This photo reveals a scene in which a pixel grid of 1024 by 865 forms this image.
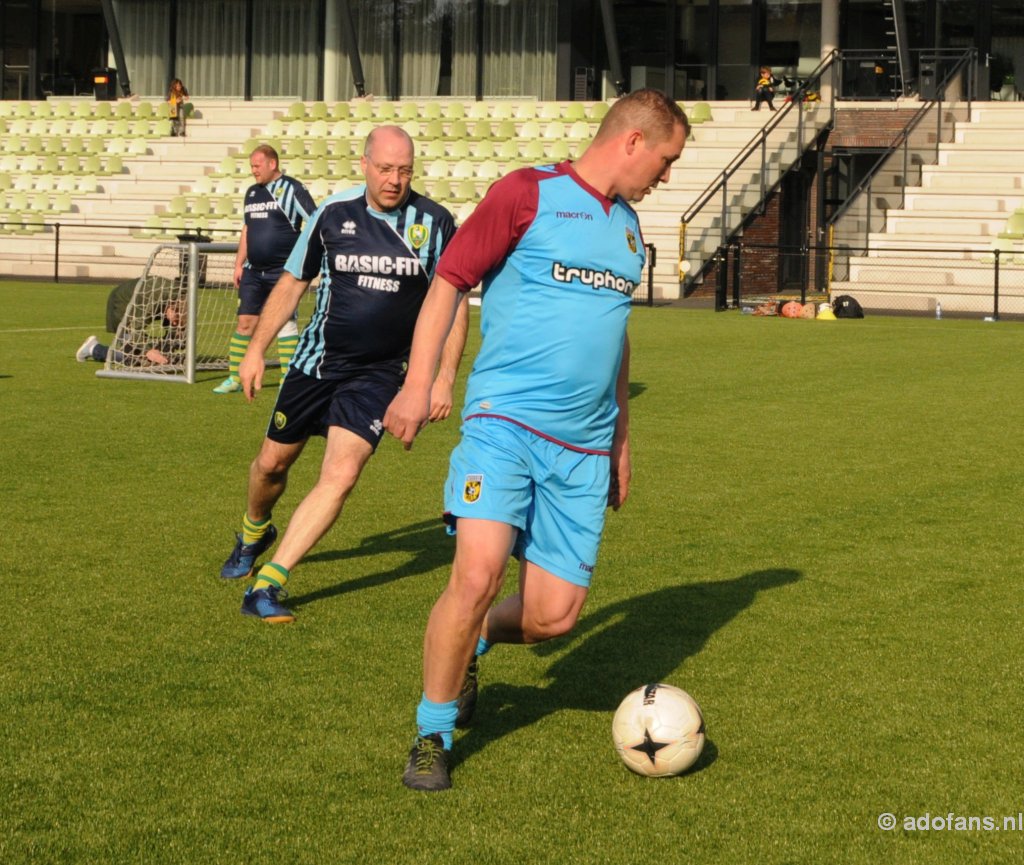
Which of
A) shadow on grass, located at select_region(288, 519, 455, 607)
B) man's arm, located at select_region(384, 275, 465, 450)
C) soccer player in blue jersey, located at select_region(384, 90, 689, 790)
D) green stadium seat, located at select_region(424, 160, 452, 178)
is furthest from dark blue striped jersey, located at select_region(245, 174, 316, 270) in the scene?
green stadium seat, located at select_region(424, 160, 452, 178)

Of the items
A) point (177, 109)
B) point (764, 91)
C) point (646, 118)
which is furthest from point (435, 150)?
point (646, 118)

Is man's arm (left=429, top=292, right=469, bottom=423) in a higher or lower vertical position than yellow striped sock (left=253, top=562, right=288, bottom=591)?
higher

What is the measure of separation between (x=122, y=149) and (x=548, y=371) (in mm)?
36258

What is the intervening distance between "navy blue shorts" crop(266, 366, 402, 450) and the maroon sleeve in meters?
A: 2.23

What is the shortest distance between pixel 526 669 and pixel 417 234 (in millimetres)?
2017

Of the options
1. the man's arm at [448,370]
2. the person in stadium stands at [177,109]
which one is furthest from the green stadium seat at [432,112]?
the man's arm at [448,370]

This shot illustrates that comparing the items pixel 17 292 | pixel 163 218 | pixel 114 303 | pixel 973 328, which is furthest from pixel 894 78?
pixel 114 303

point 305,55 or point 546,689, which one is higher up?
point 305,55

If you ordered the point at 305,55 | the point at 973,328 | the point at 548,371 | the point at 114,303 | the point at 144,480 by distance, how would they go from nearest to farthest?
1. the point at 548,371
2. the point at 144,480
3. the point at 114,303
4. the point at 973,328
5. the point at 305,55

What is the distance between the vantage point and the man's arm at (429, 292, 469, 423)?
189 inches

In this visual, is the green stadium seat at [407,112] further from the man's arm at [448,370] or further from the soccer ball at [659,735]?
the soccer ball at [659,735]

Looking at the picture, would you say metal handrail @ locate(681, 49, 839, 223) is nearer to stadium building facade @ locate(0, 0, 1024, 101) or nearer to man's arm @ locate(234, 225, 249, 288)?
stadium building facade @ locate(0, 0, 1024, 101)

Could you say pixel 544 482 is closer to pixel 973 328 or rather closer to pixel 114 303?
pixel 114 303

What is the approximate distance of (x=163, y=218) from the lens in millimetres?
35156
